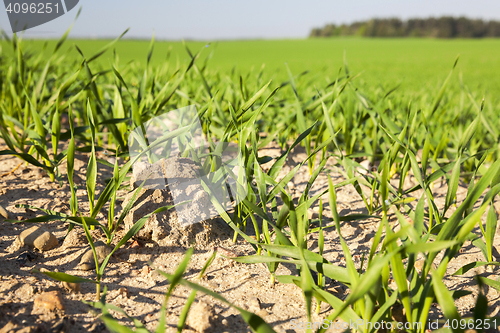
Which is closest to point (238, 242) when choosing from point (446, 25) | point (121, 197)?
point (121, 197)

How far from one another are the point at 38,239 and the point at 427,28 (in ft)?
182

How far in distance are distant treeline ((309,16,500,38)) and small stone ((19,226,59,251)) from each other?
2106 inches

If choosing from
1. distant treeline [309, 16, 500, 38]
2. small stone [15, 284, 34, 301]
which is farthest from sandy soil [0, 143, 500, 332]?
distant treeline [309, 16, 500, 38]

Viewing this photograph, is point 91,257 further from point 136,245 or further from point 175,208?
point 175,208

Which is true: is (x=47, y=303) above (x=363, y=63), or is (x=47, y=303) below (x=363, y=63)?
below

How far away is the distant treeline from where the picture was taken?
44250 mm

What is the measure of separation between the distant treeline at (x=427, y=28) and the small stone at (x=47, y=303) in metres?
53.7

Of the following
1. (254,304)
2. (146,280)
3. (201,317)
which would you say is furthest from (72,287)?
(254,304)

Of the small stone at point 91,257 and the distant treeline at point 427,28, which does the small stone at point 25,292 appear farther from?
the distant treeline at point 427,28

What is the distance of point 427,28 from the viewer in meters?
45.9

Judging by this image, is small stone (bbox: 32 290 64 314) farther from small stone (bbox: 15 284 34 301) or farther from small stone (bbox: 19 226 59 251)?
small stone (bbox: 19 226 59 251)

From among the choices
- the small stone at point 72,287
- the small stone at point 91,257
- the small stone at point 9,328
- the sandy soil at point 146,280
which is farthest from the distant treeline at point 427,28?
the small stone at point 9,328

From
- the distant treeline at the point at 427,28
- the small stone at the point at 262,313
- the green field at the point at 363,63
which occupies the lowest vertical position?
the small stone at the point at 262,313

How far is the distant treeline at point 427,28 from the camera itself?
4425cm
